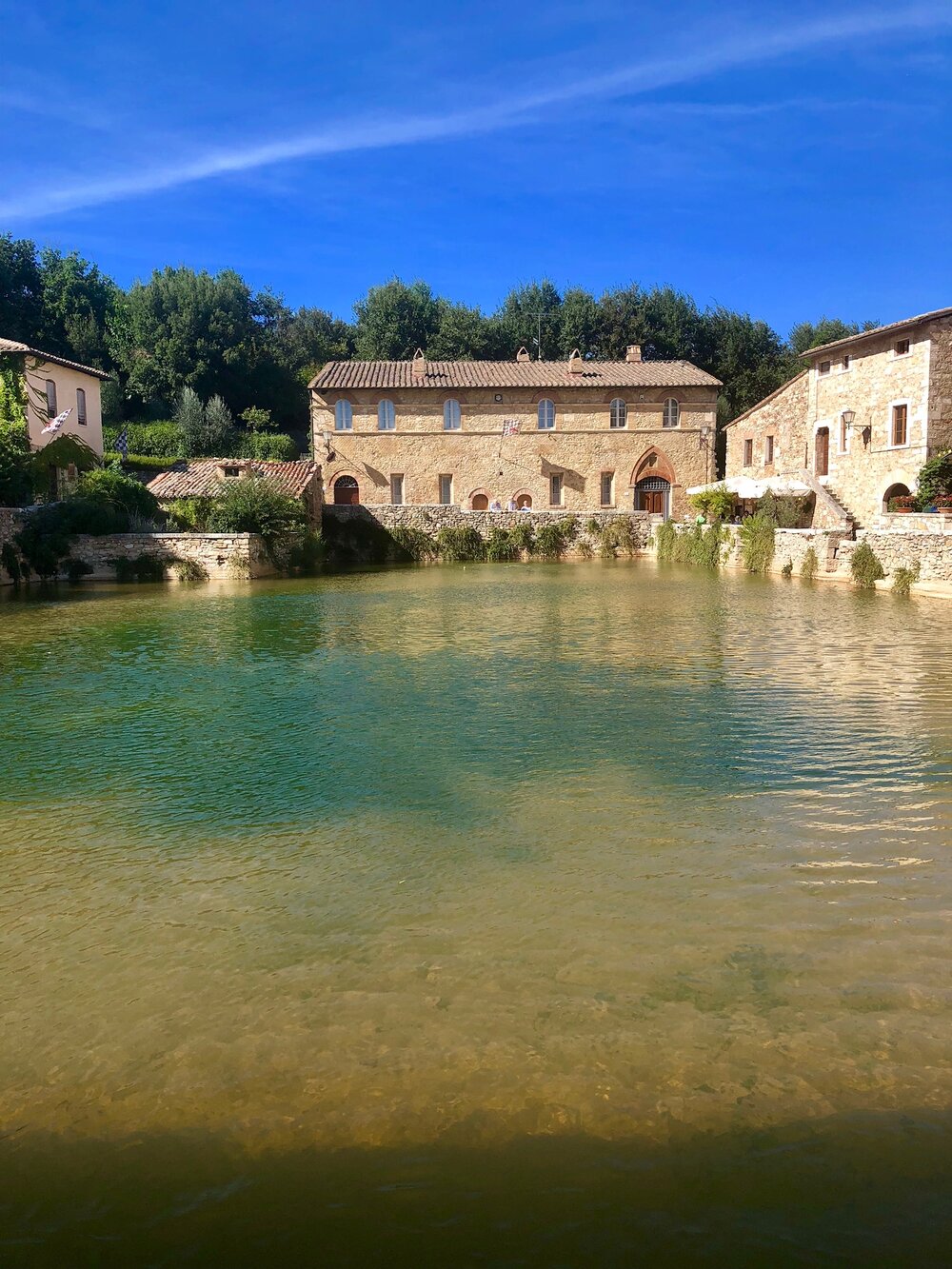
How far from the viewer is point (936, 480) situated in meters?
24.9

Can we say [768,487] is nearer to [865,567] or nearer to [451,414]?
[865,567]

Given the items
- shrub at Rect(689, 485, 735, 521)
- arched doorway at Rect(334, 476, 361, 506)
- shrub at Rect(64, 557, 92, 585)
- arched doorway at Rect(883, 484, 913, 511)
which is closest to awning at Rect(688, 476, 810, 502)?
shrub at Rect(689, 485, 735, 521)

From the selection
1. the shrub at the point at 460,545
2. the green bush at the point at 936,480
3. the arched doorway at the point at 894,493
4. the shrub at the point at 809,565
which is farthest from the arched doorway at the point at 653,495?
the green bush at the point at 936,480

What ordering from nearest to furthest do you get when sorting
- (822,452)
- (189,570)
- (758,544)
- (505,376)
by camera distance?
(189,570)
(758,544)
(822,452)
(505,376)

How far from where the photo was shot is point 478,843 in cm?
588

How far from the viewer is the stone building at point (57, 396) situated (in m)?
31.0

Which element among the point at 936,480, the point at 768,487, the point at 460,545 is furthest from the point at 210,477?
the point at 936,480

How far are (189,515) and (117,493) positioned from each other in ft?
7.41

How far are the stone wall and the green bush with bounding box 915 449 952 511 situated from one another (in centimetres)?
1283

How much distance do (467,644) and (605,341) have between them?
43915mm

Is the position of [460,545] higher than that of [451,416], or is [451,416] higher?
[451,416]

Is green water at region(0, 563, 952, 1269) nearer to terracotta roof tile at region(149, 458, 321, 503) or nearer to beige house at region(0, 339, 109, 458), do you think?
terracotta roof tile at region(149, 458, 321, 503)

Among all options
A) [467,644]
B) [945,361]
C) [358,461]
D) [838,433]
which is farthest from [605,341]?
[467,644]

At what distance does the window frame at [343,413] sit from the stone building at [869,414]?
57.1 ft
